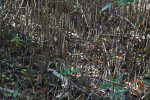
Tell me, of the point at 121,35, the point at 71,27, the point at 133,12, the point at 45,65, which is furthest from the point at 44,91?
the point at 133,12

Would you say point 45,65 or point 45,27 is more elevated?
point 45,27

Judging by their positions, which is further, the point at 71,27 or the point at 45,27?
the point at 71,27

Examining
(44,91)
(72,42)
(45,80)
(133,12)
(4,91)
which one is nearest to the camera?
(4,91)

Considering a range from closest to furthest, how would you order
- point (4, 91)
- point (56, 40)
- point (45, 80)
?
point (4, 91) < point (45, 80) < point (56, 40)

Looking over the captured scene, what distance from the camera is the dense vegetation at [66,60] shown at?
1755mm

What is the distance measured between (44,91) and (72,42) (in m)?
0.83

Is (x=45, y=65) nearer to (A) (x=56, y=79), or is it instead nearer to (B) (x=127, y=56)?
(A) (x=56, y=79)

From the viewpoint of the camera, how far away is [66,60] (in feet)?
6.93

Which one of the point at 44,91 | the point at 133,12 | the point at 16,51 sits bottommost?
the point at 44,91

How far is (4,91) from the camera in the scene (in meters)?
1.64

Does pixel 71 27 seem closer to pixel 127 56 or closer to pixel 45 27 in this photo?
pixel 45 27

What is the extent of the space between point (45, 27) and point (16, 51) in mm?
427

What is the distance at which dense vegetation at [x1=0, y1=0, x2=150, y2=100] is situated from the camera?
175 cm

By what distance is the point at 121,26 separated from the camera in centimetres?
246
